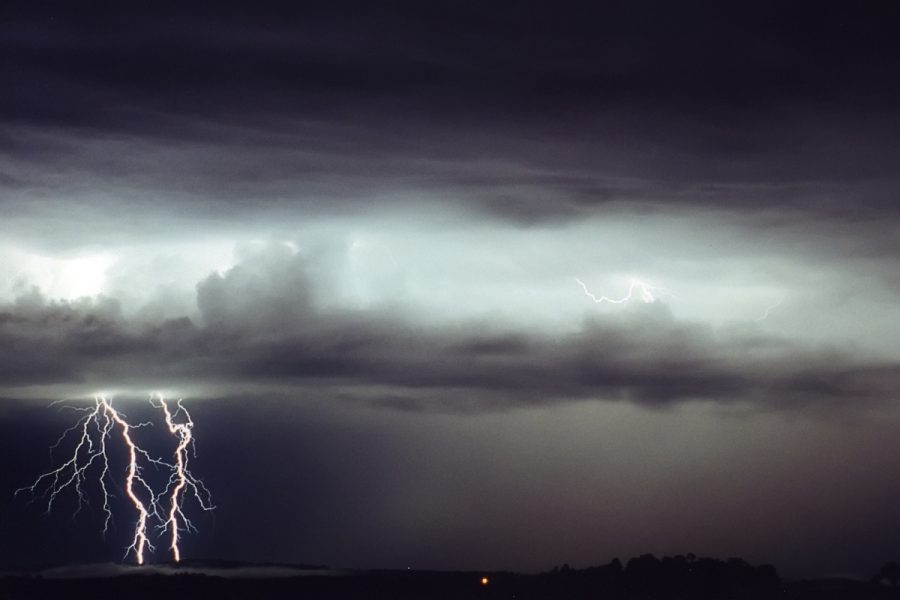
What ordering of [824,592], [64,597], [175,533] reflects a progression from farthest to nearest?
[824,592], [64,597], [175,533]

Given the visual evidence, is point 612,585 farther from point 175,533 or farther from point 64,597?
point 175,533

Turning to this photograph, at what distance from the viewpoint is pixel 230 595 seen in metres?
157

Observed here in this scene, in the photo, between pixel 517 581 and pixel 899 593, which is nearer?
pixel 899 593

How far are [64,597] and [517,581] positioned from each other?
197ft

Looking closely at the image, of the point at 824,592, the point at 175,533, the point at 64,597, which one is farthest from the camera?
the point at 824,592

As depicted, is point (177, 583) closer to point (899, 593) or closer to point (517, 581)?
point (517, 581)

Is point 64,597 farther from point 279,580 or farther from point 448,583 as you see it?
point 448,583

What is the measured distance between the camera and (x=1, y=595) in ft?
508

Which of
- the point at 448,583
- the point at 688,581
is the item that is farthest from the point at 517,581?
the point at 688,581

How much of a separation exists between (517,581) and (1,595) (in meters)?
67.5

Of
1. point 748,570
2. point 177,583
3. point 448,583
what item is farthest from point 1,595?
point 748,570

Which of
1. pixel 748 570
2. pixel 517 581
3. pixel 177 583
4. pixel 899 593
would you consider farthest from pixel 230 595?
pixel 899 593

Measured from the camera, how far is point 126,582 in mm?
156250

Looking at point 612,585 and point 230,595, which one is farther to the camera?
point 612,585
